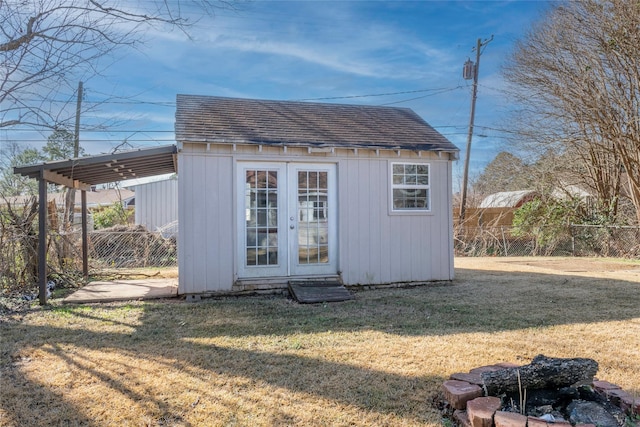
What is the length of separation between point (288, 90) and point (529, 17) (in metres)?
8.25

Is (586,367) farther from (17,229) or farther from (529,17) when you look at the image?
(529,17)

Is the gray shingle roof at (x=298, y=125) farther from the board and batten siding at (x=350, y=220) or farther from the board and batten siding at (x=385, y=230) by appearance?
the board and batten siding at (x=385, y=230)

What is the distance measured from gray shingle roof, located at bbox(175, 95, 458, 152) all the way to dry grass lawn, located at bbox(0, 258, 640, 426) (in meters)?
2.65

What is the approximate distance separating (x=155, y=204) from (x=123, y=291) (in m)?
8.97

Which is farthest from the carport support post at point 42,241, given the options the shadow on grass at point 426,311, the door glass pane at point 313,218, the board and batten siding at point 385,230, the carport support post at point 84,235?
the board and batten siding at point 385,230

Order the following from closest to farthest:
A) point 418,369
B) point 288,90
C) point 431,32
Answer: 1. point 418,369
2. point 431,32
3. point 288,90

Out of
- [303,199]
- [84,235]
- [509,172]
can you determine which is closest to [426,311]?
[303,199]

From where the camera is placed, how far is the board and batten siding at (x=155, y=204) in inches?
595

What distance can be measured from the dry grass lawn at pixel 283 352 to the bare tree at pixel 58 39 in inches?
104

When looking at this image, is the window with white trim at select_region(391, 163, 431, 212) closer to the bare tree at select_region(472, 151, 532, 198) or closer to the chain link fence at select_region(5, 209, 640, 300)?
the chain link fence at select_region(5, 209, 640, 300)

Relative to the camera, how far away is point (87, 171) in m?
7.10

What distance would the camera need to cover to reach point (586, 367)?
2451mm

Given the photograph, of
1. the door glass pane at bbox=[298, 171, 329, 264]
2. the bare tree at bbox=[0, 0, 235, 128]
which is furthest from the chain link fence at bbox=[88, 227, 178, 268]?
the bare tree at bbox=[0, 0, 235, 128]

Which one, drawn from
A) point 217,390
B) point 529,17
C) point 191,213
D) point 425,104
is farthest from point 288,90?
point 217,390
